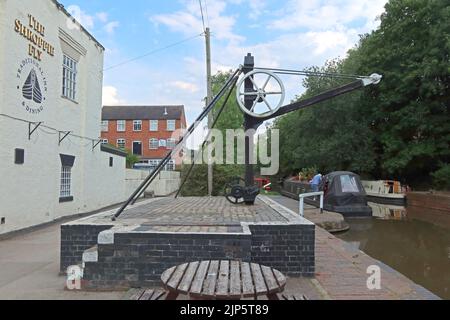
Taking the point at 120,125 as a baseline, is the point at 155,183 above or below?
below

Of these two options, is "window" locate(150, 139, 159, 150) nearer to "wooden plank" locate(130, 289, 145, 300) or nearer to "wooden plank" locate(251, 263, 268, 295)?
"wooden plank" locate(130, 289, 145, 300)

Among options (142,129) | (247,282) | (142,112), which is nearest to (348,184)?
(247,282)

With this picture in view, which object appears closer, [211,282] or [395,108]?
[211,282]

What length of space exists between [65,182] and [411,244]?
36.7 feet

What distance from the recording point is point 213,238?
225 inches

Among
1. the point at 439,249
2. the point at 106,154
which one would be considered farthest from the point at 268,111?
the point at 106,154

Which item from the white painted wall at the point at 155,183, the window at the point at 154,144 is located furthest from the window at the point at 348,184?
the window at the point at 154,144

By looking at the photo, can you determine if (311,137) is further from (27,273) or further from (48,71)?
(27,273)

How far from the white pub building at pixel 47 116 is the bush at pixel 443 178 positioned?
18.6 metres

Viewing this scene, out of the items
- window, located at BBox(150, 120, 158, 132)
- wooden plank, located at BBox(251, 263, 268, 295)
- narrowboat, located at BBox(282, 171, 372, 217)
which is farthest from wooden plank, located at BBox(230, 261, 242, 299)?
window, located at BBox(150, 120, 158, 132)

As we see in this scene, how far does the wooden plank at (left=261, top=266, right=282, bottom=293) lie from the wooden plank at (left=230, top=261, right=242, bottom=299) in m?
0.24

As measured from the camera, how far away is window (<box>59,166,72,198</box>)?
14992 mm

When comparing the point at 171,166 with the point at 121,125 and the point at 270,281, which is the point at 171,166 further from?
the point at 270,281

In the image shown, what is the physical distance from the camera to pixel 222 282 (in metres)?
3.82
